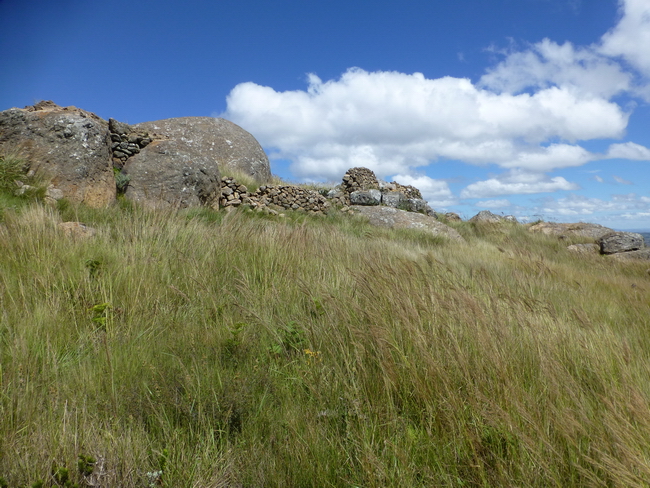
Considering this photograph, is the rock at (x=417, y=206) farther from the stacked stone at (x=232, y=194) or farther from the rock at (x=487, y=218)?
the stacked stone at (x=232, y=194)

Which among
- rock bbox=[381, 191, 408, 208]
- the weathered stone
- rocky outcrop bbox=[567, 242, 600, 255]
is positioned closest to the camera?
the weathered stone

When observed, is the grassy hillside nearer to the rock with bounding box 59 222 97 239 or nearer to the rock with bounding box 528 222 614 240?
the rock with bounding box 59 222 97 239

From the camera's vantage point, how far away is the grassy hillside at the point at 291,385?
166 centimetres

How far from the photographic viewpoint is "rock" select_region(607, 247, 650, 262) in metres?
11.0

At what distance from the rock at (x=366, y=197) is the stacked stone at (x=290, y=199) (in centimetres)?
228

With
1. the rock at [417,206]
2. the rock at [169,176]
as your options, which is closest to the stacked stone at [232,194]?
the rock at [169,176]

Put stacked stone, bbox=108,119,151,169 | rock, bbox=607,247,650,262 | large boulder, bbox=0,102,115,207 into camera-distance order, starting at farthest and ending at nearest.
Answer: rock, bbox=607,247,650,262 < stacked stone, bbox=108,119,151,169 < large boulder, bbox=0,102,115,207

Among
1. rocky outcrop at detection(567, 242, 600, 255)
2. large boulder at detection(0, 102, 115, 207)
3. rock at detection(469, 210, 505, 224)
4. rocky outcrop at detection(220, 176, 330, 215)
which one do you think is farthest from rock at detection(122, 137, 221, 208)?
rock at detection(469, 210, 505, 224)

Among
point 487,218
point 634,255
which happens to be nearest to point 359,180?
point 487,218

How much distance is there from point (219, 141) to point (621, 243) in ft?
42.6

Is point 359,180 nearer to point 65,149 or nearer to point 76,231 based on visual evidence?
point 65,149

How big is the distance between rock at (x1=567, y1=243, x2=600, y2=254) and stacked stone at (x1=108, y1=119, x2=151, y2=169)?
12.2m

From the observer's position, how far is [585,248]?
12.2 metres

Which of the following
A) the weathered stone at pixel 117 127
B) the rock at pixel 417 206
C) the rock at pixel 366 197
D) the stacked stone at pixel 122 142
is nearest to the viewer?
the stacked stone at pixel 122 142
